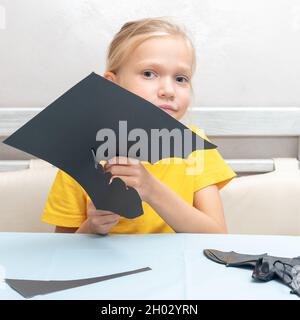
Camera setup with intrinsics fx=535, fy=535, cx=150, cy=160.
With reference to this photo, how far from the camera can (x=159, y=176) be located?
3.90 feet

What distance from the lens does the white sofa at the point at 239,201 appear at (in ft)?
4.75

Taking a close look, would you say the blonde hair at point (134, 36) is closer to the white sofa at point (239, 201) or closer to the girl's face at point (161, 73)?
the girl's face at point (161, 73)

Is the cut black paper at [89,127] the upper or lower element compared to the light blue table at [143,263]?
upper

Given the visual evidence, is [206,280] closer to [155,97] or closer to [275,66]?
[155,97]

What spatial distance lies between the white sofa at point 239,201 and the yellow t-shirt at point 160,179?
0.89ft

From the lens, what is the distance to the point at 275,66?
162 cm

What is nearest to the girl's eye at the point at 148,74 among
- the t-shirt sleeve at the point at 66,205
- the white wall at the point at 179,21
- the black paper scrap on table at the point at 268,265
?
the t-shirt sleeve at the point at 66,205

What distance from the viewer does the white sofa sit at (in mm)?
1449

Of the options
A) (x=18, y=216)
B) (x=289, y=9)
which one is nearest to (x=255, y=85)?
(x=289, y=9)

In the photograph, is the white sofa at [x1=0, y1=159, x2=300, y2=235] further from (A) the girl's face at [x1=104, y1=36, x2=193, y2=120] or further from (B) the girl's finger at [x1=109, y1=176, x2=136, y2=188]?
(B) the girl's finger at [x1=109, y1=176, x2=136, y2=188]

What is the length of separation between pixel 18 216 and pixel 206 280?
85 centimetres

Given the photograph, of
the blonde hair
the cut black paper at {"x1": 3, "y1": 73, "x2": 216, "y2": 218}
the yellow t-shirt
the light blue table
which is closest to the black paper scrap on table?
the light blue table

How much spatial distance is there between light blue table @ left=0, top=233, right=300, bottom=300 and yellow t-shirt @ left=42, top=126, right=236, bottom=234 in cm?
21

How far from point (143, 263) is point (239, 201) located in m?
0.73
